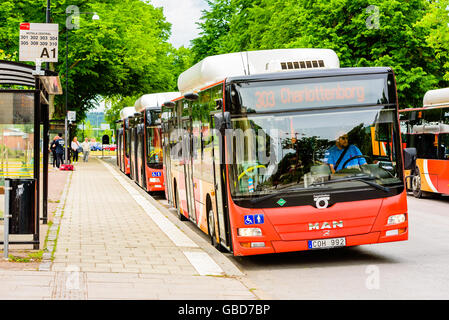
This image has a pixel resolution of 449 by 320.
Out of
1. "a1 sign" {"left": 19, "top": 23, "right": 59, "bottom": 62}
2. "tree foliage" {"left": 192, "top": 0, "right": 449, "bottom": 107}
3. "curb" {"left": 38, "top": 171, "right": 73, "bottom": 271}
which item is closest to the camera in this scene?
"curb" {"left": 38, "top": 171, "right": 73, "bottom": 271}

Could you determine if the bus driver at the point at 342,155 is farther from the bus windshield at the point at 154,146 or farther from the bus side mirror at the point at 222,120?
the bus windshield at the point at 154,146

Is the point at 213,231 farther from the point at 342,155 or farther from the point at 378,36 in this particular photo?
the point at 378,36

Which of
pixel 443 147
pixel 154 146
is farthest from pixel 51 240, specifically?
pixel 154 146

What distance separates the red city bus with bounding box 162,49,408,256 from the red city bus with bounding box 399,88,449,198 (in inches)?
403

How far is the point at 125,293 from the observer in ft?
23.7

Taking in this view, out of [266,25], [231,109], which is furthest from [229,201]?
[266,25]

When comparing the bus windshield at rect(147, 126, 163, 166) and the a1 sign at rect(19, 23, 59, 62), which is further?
the bus windshield at rect(147, 126, 163, 166)

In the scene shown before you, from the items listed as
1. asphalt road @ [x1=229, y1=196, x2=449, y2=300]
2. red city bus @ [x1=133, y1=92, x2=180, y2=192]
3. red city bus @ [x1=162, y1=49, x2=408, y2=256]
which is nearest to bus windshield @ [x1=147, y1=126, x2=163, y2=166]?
red city bus @ [x1=133, y1=92, x2=180, y2=192]

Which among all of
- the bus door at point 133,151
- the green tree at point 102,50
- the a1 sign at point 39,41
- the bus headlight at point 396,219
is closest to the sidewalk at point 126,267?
the bus headlight at point 396,219

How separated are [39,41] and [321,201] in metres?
5.86

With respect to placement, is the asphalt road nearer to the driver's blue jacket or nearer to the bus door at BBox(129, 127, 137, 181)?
the driver's blue jacket

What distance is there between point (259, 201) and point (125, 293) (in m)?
2.55

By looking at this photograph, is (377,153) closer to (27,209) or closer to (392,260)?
(392,260)

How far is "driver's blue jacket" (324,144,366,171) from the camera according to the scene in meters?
9.27
